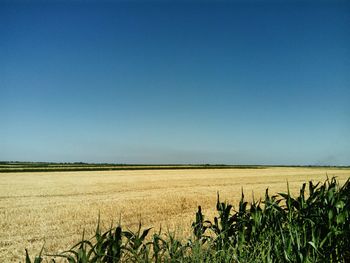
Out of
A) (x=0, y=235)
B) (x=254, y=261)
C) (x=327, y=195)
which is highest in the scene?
(x=327, y=195)

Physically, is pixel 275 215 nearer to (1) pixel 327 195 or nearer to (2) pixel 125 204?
(1) pixel 327 195

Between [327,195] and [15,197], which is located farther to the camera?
[15,197]

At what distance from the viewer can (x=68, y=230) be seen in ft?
37.9

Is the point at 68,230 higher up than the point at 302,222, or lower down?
lower down

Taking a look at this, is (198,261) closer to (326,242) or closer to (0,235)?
(326,242)

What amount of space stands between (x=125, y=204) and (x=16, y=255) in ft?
29.6

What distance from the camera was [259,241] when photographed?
4.89 m

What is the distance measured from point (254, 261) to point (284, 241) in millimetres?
520

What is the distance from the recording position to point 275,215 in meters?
5.21

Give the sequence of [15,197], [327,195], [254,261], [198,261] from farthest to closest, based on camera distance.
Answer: [15,197]
[327,195]
[254,261]
[198,261]

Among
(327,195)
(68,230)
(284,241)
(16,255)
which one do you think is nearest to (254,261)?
(284,241)

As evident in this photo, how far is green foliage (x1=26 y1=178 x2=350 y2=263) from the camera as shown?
143 inches

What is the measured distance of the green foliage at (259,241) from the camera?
3641 millimetres

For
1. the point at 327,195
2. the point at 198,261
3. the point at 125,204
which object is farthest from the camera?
the point at 125,204
